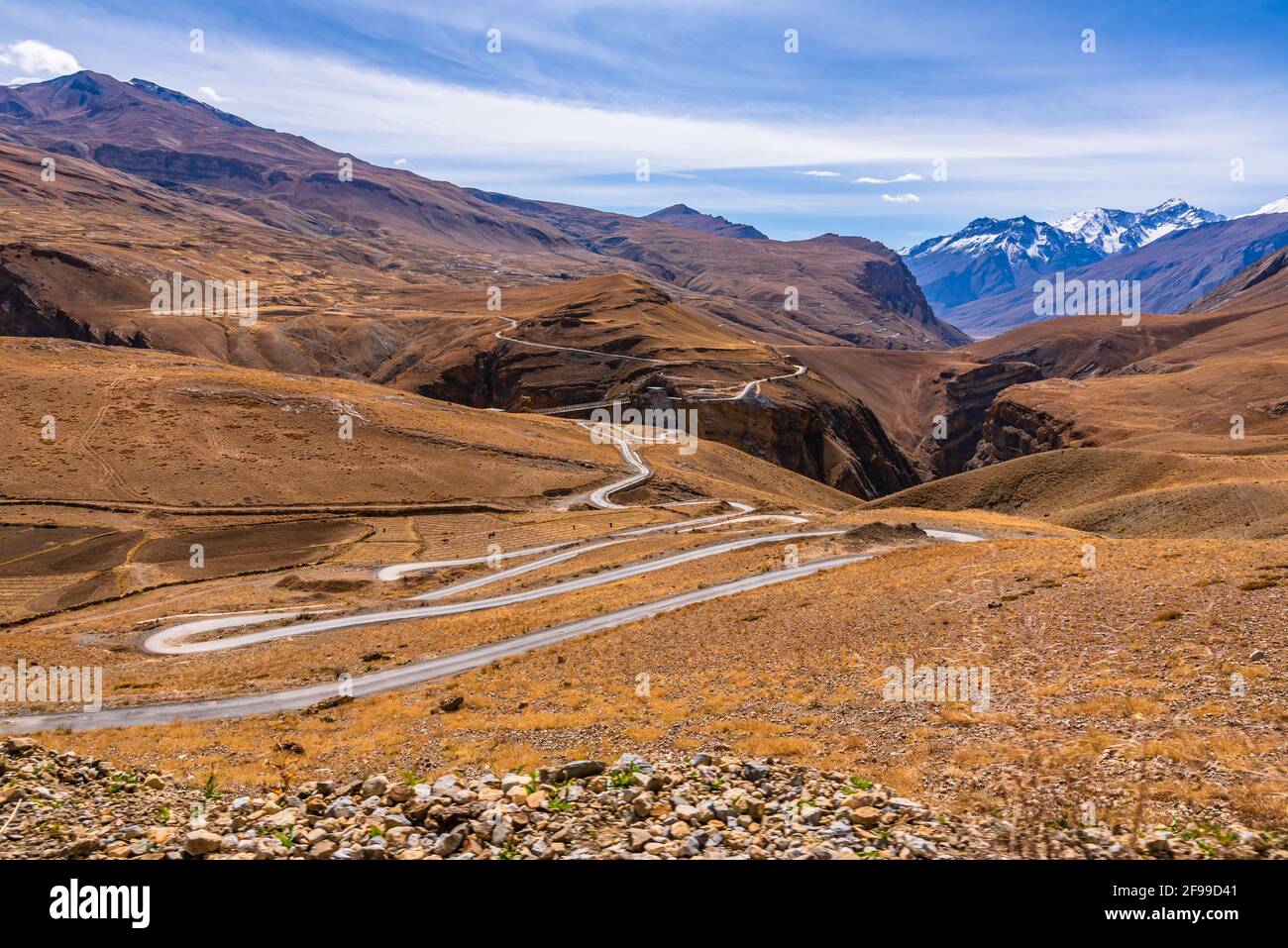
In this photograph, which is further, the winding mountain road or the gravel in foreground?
the winding mountain road

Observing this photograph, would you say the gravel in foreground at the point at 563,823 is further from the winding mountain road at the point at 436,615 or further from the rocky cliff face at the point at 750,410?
the rocky cliff face at the point at 750,410

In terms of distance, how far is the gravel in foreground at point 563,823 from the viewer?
9.34 m

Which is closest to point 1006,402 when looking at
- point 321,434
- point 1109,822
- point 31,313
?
point 321,434

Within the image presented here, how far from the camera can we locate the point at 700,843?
9555mm

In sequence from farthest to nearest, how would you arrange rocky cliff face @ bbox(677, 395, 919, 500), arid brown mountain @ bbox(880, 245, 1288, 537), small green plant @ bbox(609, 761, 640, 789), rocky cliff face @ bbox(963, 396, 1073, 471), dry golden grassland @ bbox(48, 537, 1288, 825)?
rocky cliff face @ bbox(963, 396, 1073, 471)
rocky cliff face @ bbox(677, 395, 919, 500)
arid brown mountain @ bbox(880, 245, 1288, 537)
dry golden grassland @ bbox(48, 537, 1288, 825)
small green plant @ bbox(609, 761, 640, 789)

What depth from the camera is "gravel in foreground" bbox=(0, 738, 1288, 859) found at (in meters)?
9.34

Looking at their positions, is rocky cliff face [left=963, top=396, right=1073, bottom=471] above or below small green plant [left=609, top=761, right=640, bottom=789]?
above

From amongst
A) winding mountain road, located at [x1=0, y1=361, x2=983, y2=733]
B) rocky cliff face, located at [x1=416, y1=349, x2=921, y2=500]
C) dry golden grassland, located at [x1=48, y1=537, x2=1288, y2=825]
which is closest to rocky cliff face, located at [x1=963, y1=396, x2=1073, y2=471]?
rocky cliff face, located at [x1=416, y1=349, x2=921, y2=500]

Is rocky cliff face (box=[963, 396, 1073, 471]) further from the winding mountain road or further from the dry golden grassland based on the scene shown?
the dry golden grassland

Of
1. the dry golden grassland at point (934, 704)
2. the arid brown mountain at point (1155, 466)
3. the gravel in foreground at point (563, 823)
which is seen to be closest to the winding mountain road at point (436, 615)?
the dry golden grassland at point (934, 704)

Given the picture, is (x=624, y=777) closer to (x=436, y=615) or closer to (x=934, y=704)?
(x=934, y=704)

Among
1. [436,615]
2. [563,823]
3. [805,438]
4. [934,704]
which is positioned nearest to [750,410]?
[805,438]

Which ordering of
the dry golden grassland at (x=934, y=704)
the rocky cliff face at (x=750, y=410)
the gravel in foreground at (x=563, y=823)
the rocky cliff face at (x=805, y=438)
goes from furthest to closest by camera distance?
the rocky cliff face at (x=750, y=410) → the rocky cliff face at (x=805, y=438) → the dry golden grassland at (x=934, y=704) → the gravel in foreground at (x=563, y=823)
